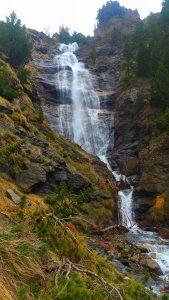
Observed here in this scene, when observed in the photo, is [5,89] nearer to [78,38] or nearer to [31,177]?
[31,177]

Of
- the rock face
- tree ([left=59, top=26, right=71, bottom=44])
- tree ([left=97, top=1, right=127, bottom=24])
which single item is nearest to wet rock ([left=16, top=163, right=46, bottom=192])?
the rock face

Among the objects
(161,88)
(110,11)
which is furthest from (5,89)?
(110,11)

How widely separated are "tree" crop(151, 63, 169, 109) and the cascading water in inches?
273

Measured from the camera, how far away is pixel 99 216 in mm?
24688

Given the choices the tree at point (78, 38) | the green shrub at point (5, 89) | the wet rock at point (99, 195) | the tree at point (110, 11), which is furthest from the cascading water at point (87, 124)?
the tree at point (110, 11)

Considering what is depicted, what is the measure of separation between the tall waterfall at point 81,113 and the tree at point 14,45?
7.63 m

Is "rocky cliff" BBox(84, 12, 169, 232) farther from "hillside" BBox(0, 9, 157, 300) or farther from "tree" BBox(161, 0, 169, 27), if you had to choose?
"tree" BBox(161, 0, 169, 27)

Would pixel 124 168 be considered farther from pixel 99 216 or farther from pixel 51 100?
pixel 51 100

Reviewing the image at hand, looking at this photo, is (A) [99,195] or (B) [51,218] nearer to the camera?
(B) [51,218]

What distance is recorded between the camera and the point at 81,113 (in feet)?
154

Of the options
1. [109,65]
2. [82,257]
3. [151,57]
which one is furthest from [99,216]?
[109,65]

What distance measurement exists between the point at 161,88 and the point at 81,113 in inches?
472

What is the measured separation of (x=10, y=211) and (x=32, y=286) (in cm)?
416

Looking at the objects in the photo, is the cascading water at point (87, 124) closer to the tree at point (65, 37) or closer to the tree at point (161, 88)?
the tree at point (161, 88)
